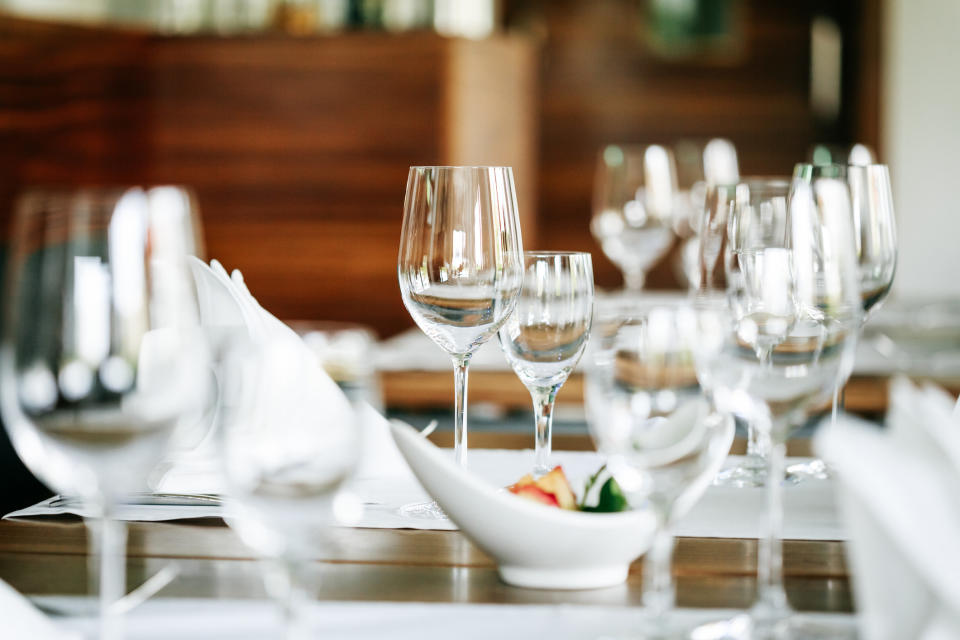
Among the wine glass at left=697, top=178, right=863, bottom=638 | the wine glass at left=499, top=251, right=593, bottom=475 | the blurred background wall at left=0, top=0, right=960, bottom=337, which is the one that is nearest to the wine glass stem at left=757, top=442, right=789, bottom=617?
the wine glass at left=697, top=178, right=863, bottom=638

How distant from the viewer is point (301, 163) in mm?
3475

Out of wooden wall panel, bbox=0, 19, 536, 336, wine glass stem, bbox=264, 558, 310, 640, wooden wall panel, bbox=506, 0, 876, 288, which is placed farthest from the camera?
wooden wall panel, bbox=506, 0, 876, 288

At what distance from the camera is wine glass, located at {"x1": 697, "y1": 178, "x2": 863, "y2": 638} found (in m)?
0.64

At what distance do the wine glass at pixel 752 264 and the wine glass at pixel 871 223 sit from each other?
0.06 metres

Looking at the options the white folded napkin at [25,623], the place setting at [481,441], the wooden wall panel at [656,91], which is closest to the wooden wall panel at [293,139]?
the place setting at [481,441]

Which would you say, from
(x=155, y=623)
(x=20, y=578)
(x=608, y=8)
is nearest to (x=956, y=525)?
(x=155, y=623)

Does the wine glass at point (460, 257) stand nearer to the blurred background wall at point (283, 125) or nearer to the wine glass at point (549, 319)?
the wine glass at point (549, 319)

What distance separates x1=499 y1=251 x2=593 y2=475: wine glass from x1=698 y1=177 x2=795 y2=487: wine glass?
0.36ft

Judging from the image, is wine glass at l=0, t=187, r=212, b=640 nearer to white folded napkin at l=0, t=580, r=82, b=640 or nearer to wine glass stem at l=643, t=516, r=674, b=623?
white folded napkin at l=0, t=580, r=82, b=640

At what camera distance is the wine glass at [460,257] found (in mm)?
907

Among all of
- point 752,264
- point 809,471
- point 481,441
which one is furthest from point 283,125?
point 752,264

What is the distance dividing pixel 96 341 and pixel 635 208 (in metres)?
1.81

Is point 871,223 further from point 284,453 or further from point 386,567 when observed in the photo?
point 284,453

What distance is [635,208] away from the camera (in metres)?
2.31
